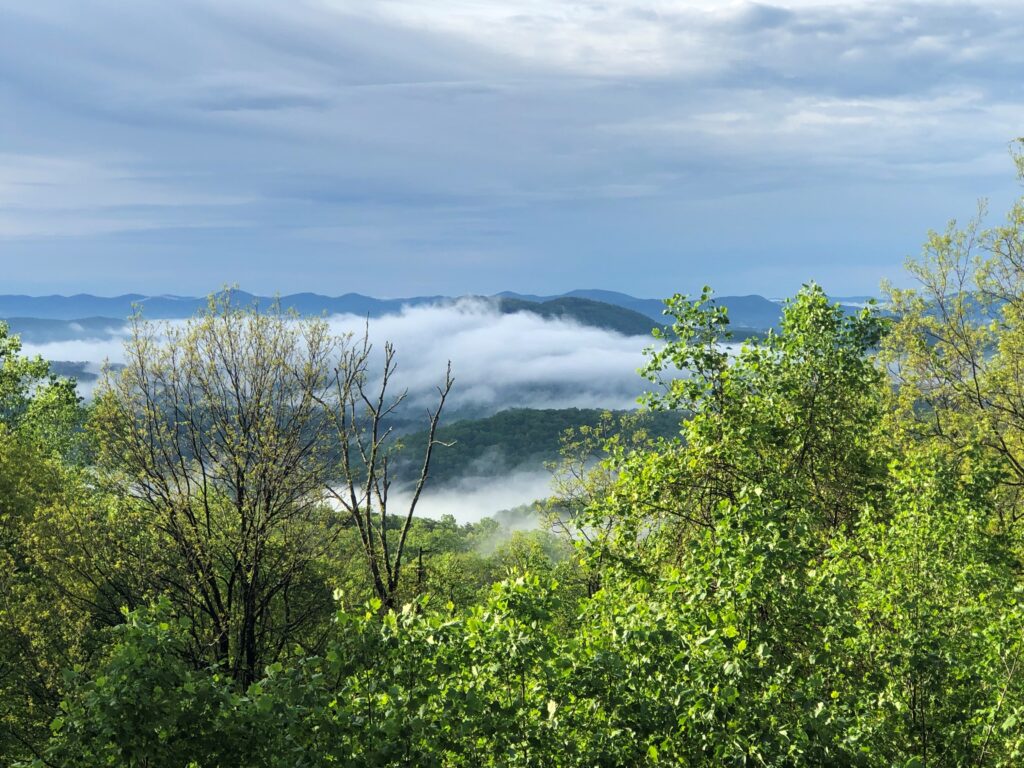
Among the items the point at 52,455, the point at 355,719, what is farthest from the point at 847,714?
the point at 52,455

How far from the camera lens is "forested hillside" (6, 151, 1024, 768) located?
8227 millimetres

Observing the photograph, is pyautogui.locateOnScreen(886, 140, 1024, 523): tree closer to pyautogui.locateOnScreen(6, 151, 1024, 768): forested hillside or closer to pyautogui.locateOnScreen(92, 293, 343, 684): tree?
pyautogui.locateOnScreen(6, 151, 1024, 768): forested hillside

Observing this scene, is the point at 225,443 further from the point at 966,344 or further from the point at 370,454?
the point at 966,344

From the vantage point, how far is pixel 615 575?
15.8 m

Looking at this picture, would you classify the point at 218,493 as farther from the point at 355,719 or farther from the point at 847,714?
the point at 847,714

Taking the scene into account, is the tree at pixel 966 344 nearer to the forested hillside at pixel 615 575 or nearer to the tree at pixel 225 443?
the forested hillside at pixel 615 575

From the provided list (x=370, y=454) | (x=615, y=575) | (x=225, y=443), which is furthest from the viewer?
(x=225, y=443)

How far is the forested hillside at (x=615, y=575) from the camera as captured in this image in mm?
8227

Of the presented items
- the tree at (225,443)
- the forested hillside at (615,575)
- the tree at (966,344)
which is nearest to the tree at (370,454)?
the forested hillside at (615,575)

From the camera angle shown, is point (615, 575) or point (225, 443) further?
point (225, 443)

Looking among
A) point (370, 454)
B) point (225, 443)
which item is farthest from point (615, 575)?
point (225, 443)

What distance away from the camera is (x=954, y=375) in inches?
1095

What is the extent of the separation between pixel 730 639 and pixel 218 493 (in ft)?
60.2

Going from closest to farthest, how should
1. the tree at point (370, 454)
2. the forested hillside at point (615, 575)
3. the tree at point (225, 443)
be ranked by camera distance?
the forested hillside at point (615, 575), the tree at point (370, 454), the tree at point (225, 443)
